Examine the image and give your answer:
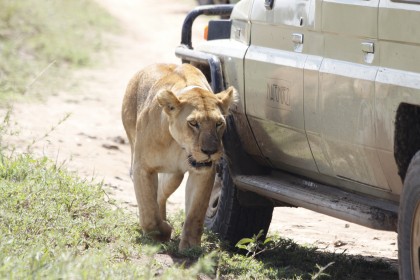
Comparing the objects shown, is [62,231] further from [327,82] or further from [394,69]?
[394,69]

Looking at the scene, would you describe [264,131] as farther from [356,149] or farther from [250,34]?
[356,149]

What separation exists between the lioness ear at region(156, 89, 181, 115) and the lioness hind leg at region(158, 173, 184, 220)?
67 centimetres

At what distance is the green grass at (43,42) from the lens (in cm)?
1246

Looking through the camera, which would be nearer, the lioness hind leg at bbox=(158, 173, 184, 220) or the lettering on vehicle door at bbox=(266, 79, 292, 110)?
the lettering on vehicle door at bbox=(266, 79, 292, 110)

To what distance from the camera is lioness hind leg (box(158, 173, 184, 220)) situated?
21.4ft

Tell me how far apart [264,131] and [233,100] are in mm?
246

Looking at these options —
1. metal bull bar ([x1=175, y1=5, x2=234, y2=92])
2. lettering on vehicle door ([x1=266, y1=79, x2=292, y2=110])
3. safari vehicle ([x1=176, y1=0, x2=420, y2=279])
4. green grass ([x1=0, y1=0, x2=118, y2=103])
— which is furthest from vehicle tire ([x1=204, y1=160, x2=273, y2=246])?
green grass ([x1=0, y1=0, x2=118, y2=103])

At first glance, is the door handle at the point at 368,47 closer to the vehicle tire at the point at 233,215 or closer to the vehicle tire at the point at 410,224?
the vehicle tire at the point at 410,224

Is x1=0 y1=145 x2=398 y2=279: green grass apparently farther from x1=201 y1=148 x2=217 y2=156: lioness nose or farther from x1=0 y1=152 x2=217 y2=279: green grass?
x1=201 y1=148 x2=217 y2=156: lioness nose

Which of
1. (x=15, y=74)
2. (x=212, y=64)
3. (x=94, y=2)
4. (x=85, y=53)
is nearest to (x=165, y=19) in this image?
(x=94, y=2)

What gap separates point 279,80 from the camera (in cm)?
561

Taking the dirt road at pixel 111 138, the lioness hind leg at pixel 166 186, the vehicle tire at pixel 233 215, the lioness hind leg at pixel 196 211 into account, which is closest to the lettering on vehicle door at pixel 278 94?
the lioness hind leg at pixel 196 211

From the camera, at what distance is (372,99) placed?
4789 millimetres

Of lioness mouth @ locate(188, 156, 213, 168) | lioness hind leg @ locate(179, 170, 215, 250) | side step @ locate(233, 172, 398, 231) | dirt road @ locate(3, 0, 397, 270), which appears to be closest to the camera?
side step @ locate(233, 172, 398, 231)
